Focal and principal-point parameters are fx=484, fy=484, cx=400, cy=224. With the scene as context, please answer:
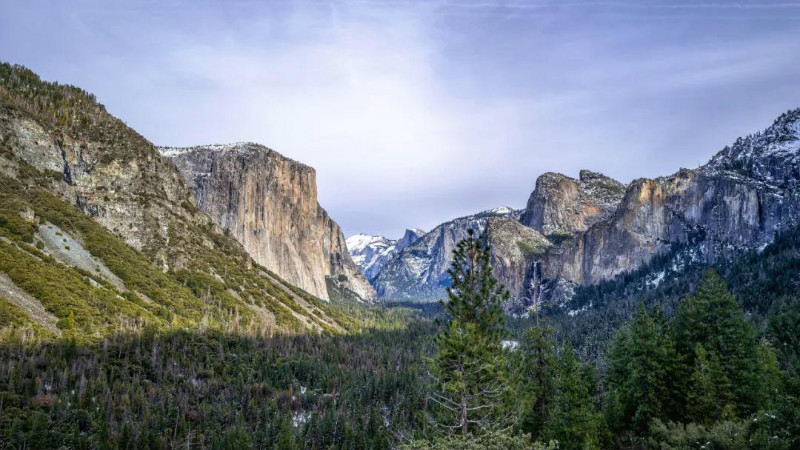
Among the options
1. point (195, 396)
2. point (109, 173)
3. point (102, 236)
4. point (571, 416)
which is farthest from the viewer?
point (109, 173)

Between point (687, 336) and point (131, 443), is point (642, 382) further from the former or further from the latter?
point (131, 443)

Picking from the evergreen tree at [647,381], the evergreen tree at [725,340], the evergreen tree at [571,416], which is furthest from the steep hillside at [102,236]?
the evergreen tree at [725,340]

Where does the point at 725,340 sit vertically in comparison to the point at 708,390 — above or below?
above

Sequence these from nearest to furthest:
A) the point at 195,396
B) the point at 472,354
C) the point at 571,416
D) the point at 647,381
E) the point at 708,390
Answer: the point at 472,354 → the point at 708,390 → the point at 571,416 → the point at 647,381 → the point at 195,396

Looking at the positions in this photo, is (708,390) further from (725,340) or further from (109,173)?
(109,173)

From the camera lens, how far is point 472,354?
82.4 feet

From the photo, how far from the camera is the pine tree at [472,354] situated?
24.5 metres

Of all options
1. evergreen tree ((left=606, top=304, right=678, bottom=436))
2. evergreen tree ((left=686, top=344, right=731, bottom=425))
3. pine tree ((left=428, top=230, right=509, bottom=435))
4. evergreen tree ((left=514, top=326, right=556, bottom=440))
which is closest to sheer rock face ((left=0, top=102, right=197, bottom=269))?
pine tree ((left=428, top=230, right=509, bottom=435))

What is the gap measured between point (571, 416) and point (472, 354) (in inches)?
498

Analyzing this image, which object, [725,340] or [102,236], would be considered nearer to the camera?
[725,340]

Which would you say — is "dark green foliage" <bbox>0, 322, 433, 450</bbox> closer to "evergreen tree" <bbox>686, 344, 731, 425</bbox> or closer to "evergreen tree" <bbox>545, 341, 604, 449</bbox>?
"evergreen tree" <bbox>545, 341, 604, 449</bbox>

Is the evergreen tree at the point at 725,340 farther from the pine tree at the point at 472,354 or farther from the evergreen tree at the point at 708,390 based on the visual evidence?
the pine tree at the point at 472,354

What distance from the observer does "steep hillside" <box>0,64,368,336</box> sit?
98125 millimetres

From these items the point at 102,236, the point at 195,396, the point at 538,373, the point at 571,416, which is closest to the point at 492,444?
the point at 571,416
